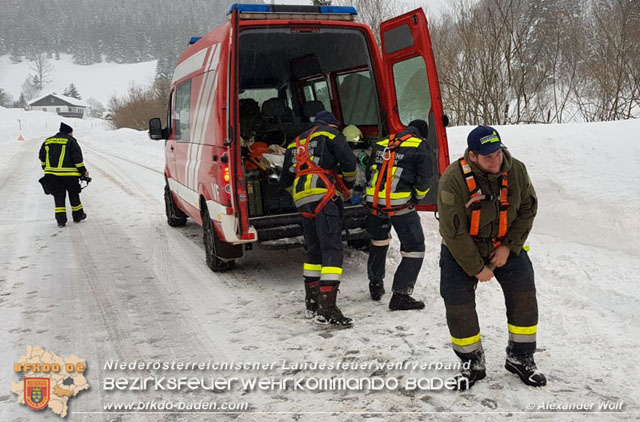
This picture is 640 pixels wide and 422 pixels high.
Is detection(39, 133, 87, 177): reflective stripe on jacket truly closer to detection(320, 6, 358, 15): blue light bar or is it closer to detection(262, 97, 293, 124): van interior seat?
detection(262, 97, 293, 124): van interior seat

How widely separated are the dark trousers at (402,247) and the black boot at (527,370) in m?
1.46

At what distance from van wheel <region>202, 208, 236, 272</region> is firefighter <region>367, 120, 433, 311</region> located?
202cm

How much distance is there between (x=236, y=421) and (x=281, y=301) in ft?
6.91

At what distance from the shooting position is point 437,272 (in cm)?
566

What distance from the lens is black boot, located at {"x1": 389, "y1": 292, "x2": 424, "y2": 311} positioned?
4766 millimetres

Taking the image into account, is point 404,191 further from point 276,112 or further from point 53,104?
point 53,104

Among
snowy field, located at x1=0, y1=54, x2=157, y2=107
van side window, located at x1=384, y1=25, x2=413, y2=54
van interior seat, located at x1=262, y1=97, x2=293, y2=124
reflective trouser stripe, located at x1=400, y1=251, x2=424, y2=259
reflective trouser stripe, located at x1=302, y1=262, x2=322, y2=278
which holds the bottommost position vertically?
reflective trouser stripe, located at x1=302, y1=262, x2=322, y2=278

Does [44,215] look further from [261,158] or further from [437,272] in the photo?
[437,272]

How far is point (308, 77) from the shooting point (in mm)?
8258

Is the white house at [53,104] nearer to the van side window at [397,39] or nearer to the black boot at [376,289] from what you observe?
the van side window at [397,39]

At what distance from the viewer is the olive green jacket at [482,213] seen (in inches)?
126

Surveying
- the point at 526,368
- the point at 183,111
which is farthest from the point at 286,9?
the point at 526,368

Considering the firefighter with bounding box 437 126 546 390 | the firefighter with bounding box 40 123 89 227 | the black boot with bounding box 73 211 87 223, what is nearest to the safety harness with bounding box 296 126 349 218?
the firefighter with bounding box 437 126 546 390

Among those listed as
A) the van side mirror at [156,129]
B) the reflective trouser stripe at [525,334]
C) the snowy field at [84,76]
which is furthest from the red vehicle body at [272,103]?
the snowy field at [84,76]
